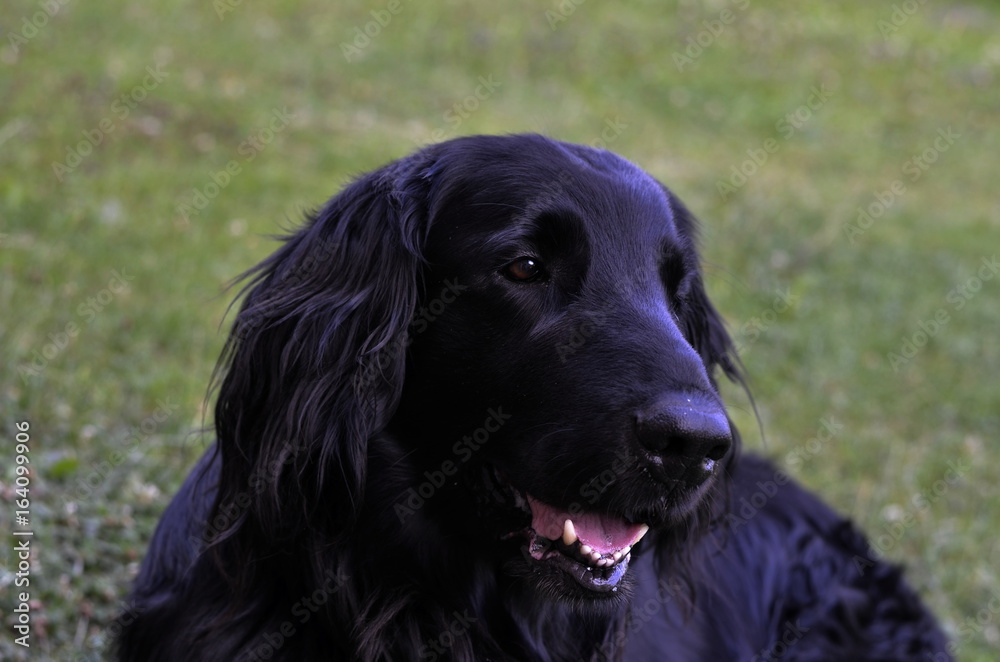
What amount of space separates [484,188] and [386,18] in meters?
12.2

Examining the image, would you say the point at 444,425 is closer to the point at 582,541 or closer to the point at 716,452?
the point at 582,541

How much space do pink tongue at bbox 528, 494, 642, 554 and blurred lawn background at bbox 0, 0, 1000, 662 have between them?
1.04 meters

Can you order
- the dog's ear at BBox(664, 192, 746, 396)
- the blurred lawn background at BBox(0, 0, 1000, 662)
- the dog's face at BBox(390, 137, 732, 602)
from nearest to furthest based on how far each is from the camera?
the dog's face at BBox(390, 137, 732, 602) < the dog's ear at BBox(664, 192, 746, 396) < the blurred lawn background at BBox(0, 0, 1000, 662)

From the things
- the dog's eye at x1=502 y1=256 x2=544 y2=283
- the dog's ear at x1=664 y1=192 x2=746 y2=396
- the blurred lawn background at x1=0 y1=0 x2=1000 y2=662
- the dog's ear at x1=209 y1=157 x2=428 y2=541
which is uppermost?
the dog's eye at x1=502 y1=256 x2=544 y2=283

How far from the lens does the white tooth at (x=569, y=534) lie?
2.69 meters

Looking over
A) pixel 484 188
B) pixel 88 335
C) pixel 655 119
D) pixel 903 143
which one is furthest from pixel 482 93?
pixel 484 188

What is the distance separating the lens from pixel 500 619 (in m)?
2.97

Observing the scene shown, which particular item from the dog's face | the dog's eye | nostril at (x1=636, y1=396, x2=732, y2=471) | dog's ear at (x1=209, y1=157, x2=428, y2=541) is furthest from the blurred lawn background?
nostril at (x1=636, y1=396, x2=732, y2=471)

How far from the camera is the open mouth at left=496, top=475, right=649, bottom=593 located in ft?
8.76

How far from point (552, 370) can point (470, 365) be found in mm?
244

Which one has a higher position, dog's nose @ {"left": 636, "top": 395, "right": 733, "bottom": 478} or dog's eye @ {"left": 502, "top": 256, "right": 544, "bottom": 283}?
dog's eye @ {"left": 502, "top": 256, "right": 544, "bottom": 283}

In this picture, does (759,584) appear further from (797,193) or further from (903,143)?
(903,143)

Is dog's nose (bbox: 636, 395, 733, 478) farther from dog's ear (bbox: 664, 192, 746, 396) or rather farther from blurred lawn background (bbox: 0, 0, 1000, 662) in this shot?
blurred lawn background (bbox: 0, 0, 1000, 662)

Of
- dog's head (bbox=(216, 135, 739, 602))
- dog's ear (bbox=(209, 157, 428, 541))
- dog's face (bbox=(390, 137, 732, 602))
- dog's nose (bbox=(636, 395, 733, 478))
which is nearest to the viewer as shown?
dog's nose (bbox=(636, 395, 733, 478))
